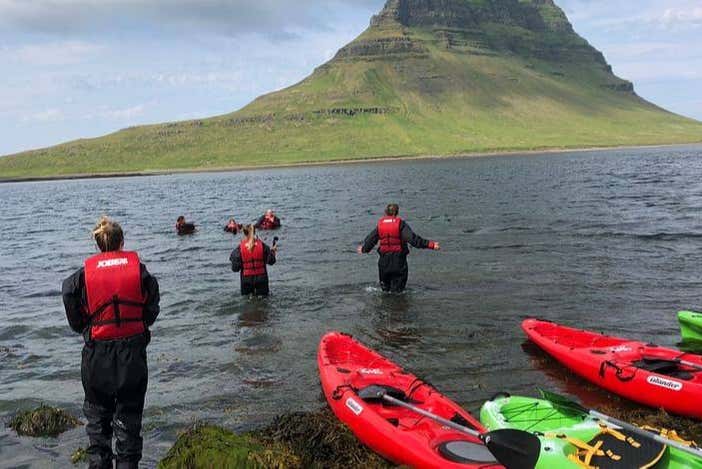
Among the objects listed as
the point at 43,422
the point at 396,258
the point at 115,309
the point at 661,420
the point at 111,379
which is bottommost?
the point at 661,420

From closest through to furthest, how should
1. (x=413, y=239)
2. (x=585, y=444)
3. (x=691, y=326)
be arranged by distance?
(x=585, y=444)
(x=691, y=326)
(x=413, y=239)

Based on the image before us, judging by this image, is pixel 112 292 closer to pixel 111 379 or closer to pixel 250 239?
pixel 111 379

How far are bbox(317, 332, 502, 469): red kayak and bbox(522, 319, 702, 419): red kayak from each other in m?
3.31

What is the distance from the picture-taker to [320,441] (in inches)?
305

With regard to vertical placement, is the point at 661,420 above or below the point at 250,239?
below

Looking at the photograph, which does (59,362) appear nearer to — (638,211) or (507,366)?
(507,366)

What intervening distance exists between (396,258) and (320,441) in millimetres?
8600

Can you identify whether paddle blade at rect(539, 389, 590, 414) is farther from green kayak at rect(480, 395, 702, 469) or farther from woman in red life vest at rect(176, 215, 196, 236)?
woman in red life vest at rect(176, 215, 196, 236)

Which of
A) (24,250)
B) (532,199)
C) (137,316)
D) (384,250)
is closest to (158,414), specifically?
(137,316)

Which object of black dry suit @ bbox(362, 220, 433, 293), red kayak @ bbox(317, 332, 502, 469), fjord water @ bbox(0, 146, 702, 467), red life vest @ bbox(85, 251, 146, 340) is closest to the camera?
red life vest @ bbox(85, 251, 146, 340)

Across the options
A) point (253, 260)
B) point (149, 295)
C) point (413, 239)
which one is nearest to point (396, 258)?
point (413, 239)

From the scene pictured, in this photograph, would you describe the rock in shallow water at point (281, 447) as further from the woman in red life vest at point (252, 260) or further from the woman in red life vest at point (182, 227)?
the woman in red life vest at point (182, 227)

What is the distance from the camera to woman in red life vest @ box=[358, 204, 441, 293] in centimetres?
1521

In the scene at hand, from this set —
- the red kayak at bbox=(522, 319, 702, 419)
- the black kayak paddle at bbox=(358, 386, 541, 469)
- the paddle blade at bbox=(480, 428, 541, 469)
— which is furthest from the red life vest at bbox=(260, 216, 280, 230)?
the paddle blade at bbox=(480, 428, 541, 469)
